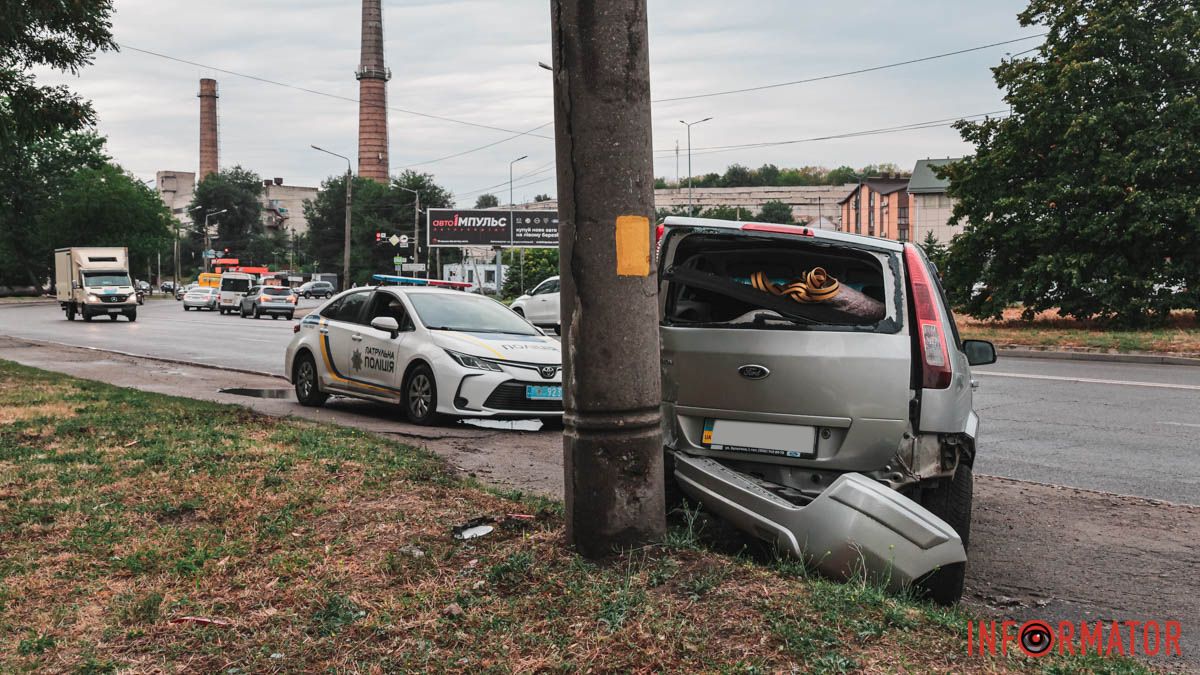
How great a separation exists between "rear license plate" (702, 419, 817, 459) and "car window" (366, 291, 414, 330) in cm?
637

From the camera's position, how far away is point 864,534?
13.4ft

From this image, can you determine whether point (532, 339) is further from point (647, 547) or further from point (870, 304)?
point (647, 547)

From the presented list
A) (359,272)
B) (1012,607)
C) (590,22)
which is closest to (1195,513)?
(1012,607)

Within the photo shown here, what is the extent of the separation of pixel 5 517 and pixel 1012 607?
4852mm

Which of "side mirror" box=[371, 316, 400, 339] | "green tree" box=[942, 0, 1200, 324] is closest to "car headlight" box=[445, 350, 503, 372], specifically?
"side mirror" box=[371, 316, 400, 339]

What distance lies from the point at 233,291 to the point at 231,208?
67781 mm

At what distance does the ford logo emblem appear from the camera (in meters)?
4.98

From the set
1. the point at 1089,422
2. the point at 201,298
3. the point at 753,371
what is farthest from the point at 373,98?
the point at 753,371

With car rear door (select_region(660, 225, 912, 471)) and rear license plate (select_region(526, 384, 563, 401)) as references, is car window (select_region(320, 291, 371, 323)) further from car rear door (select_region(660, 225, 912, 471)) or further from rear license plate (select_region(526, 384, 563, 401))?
car rear door (select_region(660, 225, 912, 471))

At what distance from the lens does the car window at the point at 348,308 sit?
1156 cm

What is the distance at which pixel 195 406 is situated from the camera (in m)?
10.0

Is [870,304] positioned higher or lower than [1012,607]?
higher

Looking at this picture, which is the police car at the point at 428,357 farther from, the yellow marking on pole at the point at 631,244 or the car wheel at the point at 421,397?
the yellow marking on pole at the point at 631,244

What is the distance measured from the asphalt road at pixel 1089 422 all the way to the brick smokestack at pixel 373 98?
234 ft
